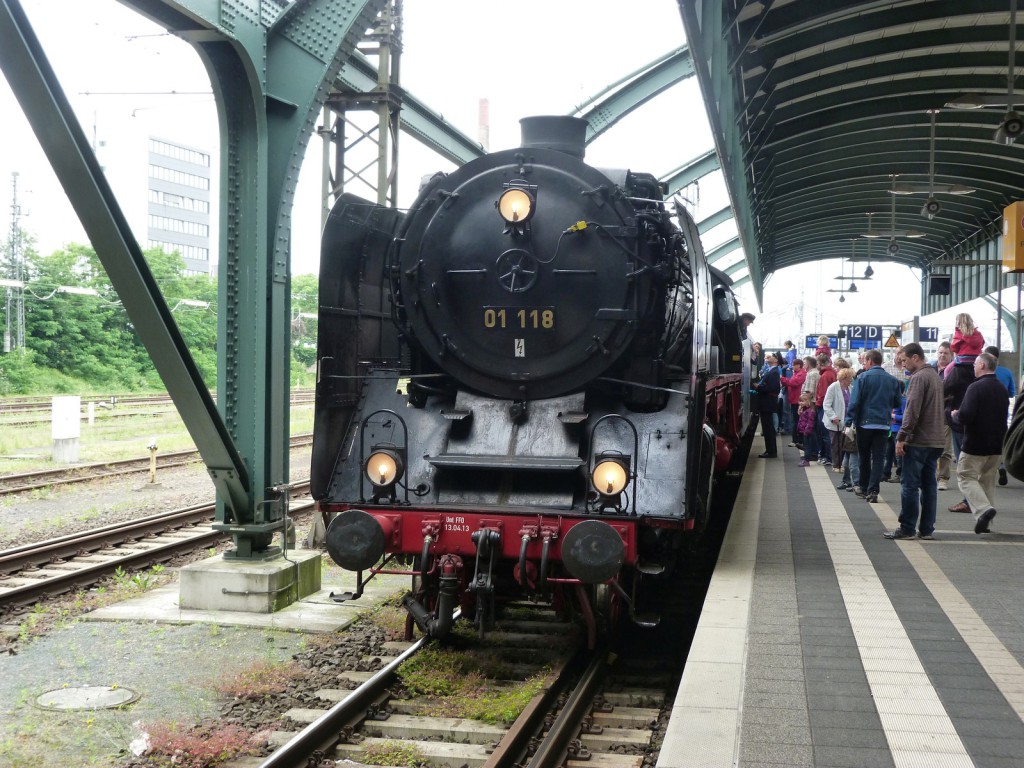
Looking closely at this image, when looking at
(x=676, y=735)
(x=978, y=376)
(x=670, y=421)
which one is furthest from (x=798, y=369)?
(x=676, y=735)

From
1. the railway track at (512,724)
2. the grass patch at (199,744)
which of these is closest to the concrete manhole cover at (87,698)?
the grass patch at (199,744)

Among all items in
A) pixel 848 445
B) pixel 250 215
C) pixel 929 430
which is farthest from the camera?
pixel 848 445

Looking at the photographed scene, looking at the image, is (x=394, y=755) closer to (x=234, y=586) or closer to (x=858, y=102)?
(x=234, y=586)

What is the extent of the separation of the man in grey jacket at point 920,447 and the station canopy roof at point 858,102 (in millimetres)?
3079

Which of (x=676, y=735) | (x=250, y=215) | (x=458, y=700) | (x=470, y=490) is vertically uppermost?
(x=250, y=215)

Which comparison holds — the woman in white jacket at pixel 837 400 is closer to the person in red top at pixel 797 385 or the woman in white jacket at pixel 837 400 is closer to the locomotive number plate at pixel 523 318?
the person in red top at pixel 797 385

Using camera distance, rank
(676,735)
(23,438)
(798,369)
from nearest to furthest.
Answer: (676,735) < (798,369) < (23,438)

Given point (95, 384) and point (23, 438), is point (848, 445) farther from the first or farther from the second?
point (95, 384)

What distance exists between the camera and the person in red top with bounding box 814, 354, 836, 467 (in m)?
13.2

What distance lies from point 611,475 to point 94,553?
5.76m

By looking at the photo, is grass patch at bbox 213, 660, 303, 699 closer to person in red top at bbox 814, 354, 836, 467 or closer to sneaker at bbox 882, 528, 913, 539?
sneaker at bbox 882, 528, 913, 539

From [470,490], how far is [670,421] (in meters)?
1.26

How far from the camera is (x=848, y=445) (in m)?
10.7

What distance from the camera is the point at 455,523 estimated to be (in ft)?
18.1
